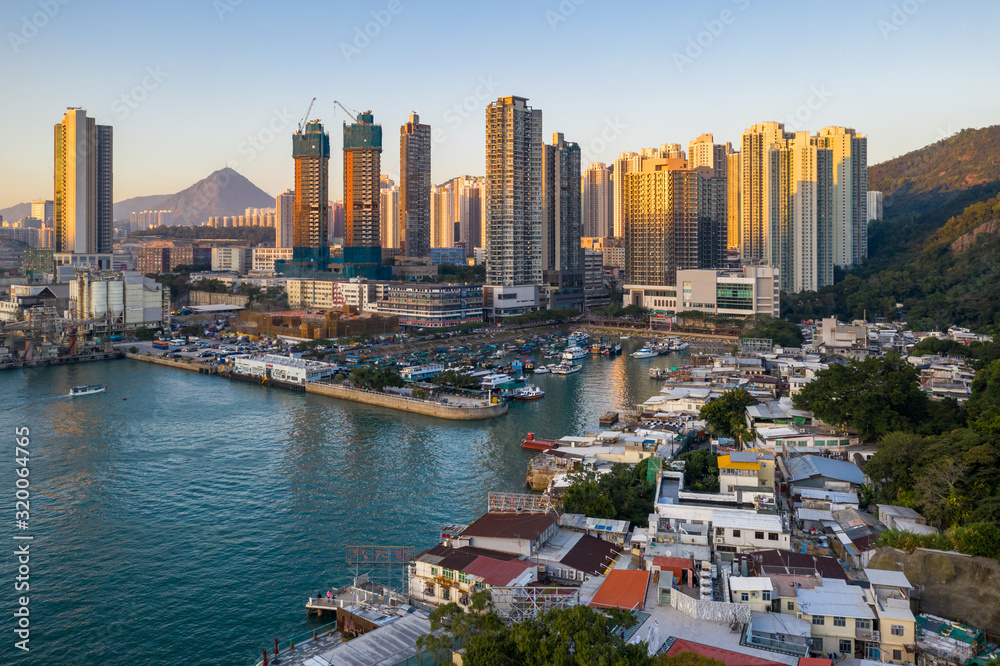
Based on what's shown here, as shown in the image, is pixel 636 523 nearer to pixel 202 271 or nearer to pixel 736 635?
pixel 736 635

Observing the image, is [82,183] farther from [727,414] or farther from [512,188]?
[727,414]

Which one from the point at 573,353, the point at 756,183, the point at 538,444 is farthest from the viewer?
the point at 756,183

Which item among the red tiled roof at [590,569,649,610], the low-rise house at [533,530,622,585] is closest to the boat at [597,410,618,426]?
the low-rise house at [533,530,622,585]

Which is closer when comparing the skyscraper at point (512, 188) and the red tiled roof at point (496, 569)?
the red tiled roof at point (496, 569)

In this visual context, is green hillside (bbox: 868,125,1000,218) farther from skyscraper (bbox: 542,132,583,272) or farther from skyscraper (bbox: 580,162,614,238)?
skyscraper (bbox: 542,132,583,272)

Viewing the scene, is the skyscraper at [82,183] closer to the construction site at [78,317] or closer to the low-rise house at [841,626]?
the construction site at [78,317]

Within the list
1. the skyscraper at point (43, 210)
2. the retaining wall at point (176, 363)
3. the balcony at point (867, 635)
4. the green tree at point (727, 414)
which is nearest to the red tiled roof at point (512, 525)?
the balcony at point (867, 635)

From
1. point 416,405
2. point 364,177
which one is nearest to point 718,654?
point 416,405
